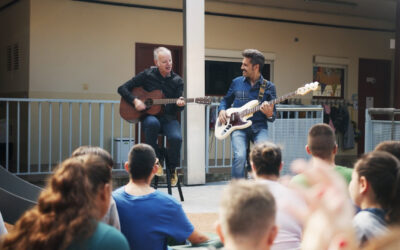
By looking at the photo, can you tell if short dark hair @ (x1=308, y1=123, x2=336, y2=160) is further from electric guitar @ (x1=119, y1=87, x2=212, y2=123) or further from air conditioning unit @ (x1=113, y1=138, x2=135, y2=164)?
air conditioning unit @ (x1=113, y1=138, x2=135, y2=164)

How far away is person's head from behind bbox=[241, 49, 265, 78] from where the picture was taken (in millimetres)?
5484

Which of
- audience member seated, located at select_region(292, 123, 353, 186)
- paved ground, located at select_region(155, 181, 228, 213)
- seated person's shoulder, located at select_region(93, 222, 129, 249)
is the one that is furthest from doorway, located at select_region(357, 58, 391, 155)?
seated person's shoulder, located at select_region(93, 222, 129, 249)

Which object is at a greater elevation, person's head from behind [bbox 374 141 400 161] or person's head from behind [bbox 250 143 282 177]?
person's head from behind [bbox 374 141 400 161]

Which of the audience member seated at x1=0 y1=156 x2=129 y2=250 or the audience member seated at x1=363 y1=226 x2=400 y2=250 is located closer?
the audience member seated at x1=363 y1=226 x2=400 y2=250

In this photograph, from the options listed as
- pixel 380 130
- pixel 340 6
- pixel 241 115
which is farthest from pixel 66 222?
pixel 340 6

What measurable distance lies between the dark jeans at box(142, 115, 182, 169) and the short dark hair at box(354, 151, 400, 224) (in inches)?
143

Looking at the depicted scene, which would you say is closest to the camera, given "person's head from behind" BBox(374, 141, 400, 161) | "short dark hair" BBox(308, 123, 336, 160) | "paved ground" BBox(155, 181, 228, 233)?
"person's head from behind" BBox(374, 141, 400, 161)

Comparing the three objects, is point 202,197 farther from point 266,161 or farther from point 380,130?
point 266,161

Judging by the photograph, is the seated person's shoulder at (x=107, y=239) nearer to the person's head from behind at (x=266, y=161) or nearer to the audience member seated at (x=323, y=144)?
the person's head from behind at (x=266, y=161)

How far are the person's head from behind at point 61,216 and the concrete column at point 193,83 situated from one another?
5538 millimetres

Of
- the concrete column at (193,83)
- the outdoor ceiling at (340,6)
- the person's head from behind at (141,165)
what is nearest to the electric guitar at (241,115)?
the concrete column at (193,83)

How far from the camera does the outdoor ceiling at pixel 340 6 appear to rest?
10.5 meters

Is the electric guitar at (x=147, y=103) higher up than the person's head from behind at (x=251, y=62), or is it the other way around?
the person's head from behind at (x=251, y=62)

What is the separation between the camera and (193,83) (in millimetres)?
7426
